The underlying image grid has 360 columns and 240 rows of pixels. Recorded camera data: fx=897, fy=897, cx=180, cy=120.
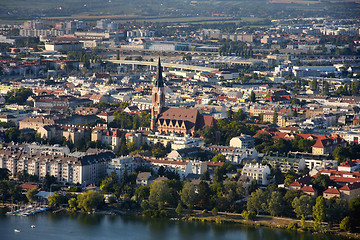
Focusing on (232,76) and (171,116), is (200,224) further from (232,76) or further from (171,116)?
(232,76)

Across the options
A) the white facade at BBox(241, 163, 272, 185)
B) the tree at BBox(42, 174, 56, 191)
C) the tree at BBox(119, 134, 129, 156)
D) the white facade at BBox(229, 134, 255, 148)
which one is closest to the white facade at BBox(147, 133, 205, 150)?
the white facade at BBox(229, 134, 255, 148)

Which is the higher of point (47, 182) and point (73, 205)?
point (47, 182)

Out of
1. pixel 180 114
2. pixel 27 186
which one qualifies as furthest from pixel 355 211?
pixel 180 114

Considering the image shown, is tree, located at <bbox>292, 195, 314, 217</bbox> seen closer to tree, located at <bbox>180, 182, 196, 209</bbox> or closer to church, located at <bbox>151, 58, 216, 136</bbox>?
tree, located at <bbox>180, 182, 196, 209</bbox>

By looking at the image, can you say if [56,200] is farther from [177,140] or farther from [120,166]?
[177,140]

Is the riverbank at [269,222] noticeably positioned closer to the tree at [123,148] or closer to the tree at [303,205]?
the tree at [303,205]

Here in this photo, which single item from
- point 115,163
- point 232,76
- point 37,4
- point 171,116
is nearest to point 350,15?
point 37,4

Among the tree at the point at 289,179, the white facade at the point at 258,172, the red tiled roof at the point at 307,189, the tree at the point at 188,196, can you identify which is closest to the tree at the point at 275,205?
the red tiled roof at the point at 307,189
